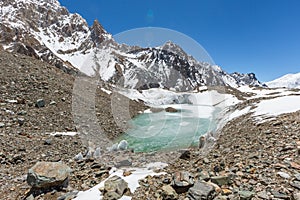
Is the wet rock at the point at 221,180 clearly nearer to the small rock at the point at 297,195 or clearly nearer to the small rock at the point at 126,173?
the small rock at the point at 297,195

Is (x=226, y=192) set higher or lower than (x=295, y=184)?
lower

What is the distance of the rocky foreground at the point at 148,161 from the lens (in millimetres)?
5605

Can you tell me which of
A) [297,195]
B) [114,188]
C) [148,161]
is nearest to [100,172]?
[114,188]

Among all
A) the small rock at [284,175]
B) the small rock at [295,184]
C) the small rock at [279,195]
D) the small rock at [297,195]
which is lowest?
the small rock at [279,195]

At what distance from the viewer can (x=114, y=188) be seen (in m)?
6.22

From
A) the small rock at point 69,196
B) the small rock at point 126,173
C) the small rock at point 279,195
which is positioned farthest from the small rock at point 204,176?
the small rock at point 69,196

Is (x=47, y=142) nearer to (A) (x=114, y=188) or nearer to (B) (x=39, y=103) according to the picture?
(B) (x=39, y=103)

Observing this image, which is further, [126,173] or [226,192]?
[126,173]

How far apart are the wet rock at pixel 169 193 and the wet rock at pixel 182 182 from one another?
0.16 metres

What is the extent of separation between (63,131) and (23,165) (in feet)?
17.0

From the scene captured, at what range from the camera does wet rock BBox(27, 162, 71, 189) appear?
6766mm

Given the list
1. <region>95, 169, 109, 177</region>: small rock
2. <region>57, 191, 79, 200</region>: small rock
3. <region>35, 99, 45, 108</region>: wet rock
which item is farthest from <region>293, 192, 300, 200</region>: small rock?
<region>35, 99, 45, 108</region>: wet rock

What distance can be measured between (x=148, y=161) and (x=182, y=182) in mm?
4145

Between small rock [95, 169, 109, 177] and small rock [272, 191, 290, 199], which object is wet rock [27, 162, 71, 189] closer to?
small rock [95, 169, 109, 177]
